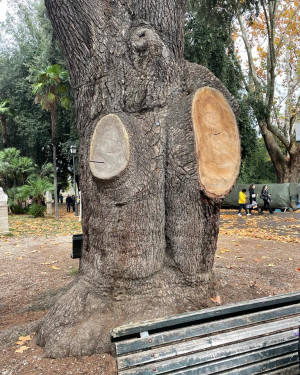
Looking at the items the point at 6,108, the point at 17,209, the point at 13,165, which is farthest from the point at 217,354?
the point at 6,108

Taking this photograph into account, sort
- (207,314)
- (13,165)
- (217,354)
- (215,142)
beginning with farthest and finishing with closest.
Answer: (13,165), (215,142), (207,314), (217,354)

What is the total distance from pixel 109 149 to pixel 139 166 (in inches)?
11.5

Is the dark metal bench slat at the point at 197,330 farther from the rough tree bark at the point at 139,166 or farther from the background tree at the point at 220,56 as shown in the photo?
the background tree at the point at 220,56

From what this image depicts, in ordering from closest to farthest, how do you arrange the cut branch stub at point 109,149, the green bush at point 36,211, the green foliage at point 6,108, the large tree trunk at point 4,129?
the cut branch stub at point 109,149, the green bush at point 36,211, the green foliage at point 6,108, the large tree trunk at point 4,129

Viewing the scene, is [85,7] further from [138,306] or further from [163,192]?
[138,306]

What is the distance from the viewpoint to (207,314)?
2051 millimetres

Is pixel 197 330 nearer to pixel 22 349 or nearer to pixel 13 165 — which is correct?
pixel 22 349

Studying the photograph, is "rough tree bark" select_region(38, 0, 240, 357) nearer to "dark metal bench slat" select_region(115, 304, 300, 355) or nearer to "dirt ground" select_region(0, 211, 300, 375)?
"dirt ground" select_region(0, 211, 300, 375)

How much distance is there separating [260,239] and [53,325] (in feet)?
23.9

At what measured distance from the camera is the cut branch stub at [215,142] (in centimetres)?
299

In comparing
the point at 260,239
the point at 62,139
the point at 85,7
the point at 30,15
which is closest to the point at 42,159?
the point at 62,139

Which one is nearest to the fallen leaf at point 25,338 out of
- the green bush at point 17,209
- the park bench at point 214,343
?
the park bench at point 214,343

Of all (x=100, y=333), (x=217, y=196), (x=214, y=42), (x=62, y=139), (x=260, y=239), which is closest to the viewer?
(x=100, y=333)

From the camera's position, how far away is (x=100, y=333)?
109 inches
